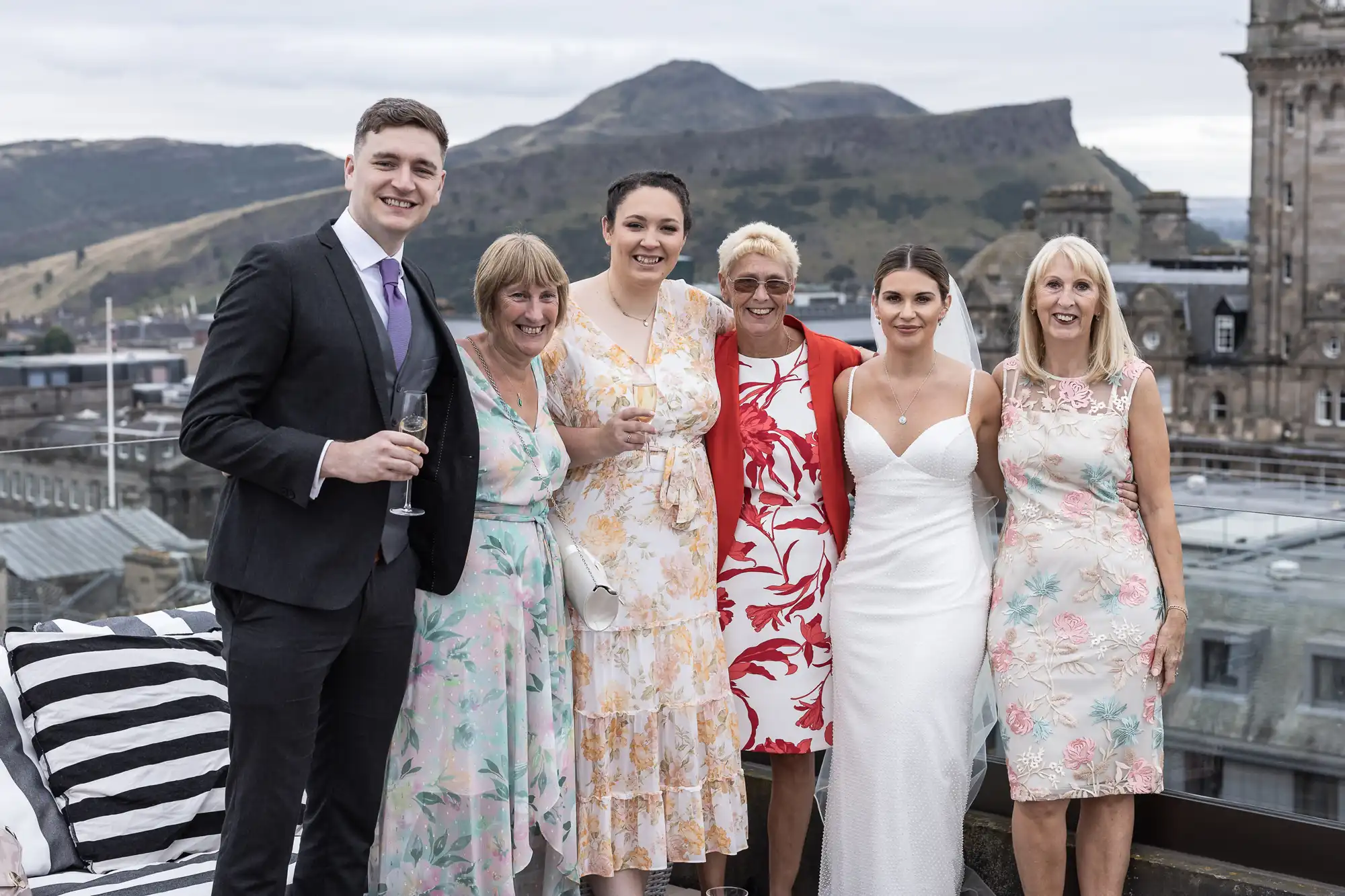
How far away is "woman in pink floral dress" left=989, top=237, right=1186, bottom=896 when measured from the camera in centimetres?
308

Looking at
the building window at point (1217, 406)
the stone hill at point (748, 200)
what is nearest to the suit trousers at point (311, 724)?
the building window at point (1217, 406)

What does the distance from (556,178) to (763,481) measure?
4250 inches

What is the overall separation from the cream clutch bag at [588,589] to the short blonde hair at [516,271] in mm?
519

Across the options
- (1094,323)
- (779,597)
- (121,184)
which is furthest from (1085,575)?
(121,184)

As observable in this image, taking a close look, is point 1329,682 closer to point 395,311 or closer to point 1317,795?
point 1317,795

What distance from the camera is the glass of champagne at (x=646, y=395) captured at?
3.25m

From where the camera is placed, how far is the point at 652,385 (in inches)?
129

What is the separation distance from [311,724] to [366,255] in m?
0.86

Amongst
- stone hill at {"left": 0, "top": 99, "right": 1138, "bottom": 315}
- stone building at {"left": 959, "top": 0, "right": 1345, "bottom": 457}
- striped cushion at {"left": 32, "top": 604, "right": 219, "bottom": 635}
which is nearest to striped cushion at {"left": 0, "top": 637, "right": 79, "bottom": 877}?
striped cushion at {"left": 32, "top": 604, "right": 219, "bottom": 635}

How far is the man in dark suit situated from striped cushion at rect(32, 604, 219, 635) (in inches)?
46.9

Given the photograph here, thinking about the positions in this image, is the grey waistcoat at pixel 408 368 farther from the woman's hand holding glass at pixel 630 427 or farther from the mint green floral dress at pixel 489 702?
the woman's hand holding glass at pixel 630 427

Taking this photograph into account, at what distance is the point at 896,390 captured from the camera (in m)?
3.38

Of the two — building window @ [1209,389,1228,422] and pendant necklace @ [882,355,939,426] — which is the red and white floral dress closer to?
pendant necklace @ [882,355,939,426]

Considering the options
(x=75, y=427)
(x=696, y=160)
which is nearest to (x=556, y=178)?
(x=696, y=160)
